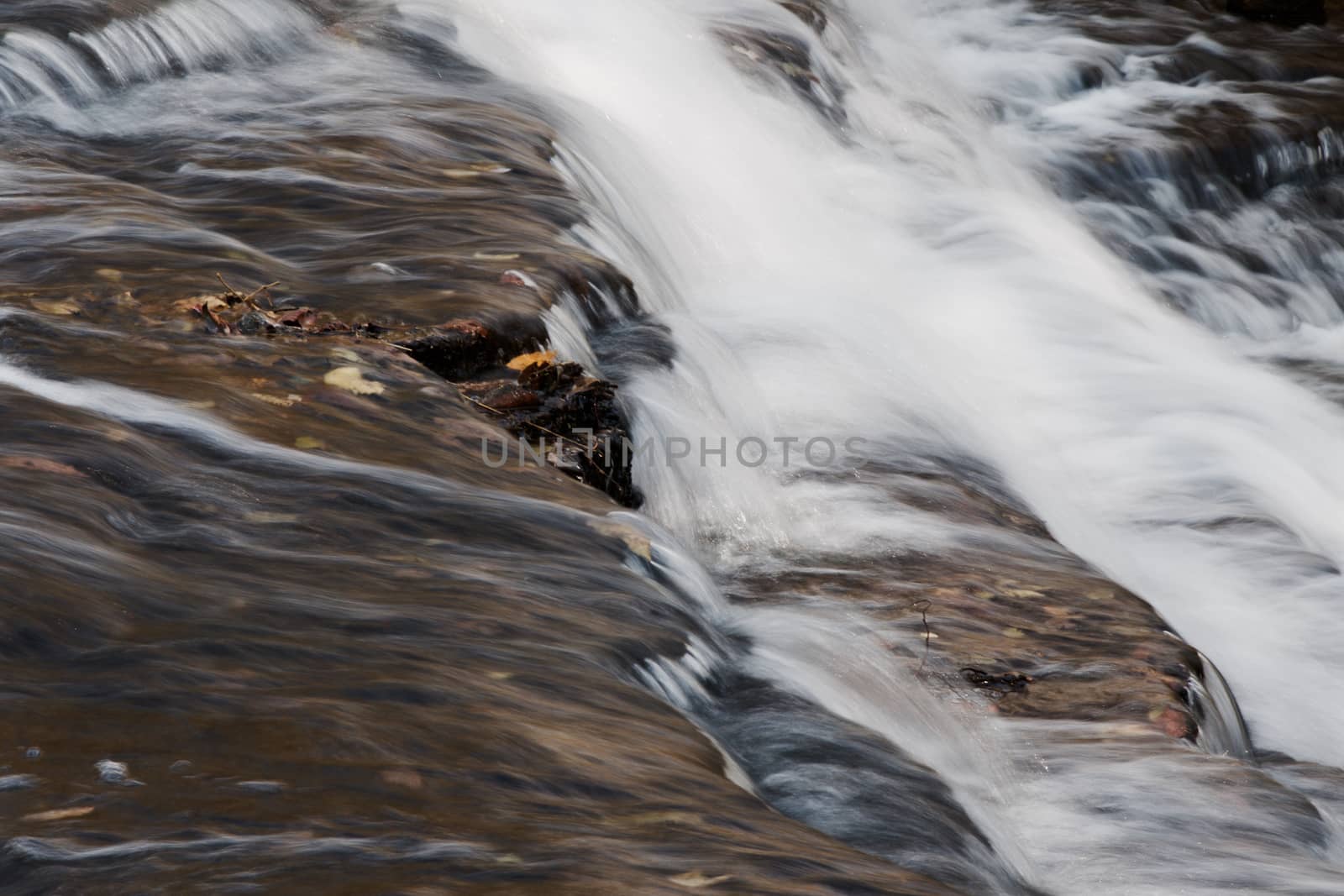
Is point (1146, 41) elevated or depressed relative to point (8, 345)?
elevated

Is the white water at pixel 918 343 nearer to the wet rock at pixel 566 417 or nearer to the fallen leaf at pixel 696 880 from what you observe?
the wet rock at pixel 566 417

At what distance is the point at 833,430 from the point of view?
6.20 m

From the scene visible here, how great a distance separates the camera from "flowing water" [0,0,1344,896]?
2586 mm

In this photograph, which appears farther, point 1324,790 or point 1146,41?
point 1146,41

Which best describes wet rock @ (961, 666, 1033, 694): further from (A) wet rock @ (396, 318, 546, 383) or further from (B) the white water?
(A) wet rock @ (396, 318, 546, 383)

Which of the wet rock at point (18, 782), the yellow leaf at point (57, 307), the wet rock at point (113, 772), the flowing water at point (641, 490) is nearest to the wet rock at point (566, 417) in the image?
the flowing water at point (641, 490)

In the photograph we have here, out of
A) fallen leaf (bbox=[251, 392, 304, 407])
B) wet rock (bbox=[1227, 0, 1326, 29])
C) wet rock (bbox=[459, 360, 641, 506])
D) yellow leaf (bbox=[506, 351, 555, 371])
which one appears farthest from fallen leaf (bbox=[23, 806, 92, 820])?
wet rock (bbox=[1227, 0, 1326, 29])

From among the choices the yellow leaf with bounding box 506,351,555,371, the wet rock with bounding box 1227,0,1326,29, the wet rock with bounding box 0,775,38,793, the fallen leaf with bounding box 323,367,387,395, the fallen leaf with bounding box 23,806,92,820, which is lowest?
the fallen leaf with bounding box 23,806,92,820

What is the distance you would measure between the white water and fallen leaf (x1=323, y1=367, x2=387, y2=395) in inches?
44.3

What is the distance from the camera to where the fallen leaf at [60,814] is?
2.24 meters

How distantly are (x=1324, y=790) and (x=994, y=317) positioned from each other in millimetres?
4353

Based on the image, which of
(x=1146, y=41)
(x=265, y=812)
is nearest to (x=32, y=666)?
(x=265, y=812)

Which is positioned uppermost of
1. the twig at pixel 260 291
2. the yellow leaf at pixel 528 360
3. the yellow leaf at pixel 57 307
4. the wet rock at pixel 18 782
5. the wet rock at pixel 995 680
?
the twig at pixel 260 291

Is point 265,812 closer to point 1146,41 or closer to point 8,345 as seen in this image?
point 8,345
